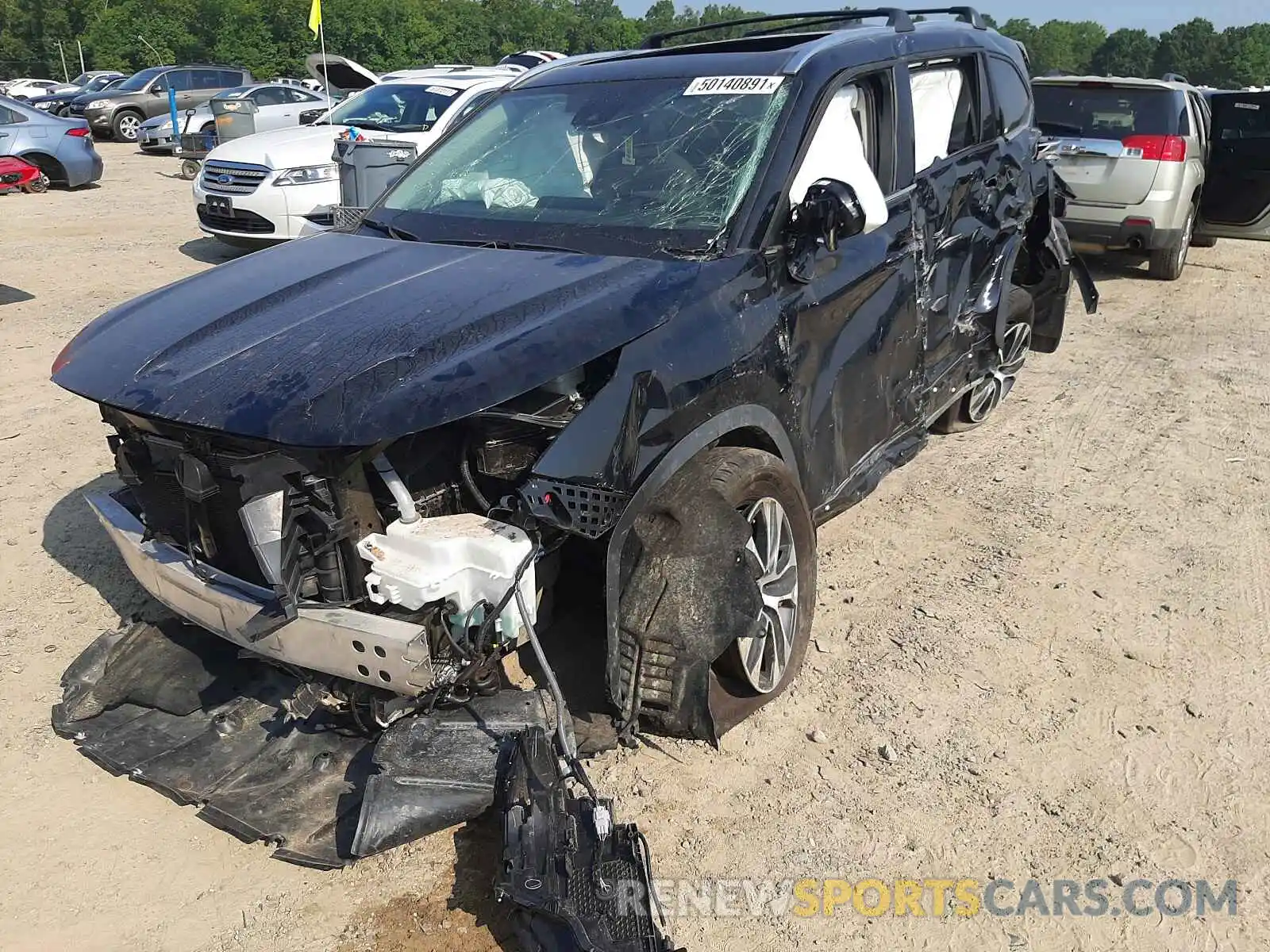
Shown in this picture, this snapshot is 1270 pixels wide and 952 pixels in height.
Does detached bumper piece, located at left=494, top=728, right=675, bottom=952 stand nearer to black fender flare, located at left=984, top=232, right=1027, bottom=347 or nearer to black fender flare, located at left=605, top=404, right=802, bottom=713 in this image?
black fender flare, located at left=605, top=404, right=802, bottom=713

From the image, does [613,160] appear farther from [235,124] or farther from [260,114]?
[260,114]

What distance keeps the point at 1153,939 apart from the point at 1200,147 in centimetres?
865

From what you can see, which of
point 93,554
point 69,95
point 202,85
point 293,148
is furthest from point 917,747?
point 69,95

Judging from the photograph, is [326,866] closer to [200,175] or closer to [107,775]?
[107,775]

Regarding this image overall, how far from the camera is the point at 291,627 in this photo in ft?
8.70

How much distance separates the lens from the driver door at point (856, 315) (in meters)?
3.42

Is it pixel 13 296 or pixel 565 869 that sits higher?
pixel 13 296

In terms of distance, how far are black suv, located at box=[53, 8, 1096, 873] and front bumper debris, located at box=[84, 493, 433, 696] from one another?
0.01m

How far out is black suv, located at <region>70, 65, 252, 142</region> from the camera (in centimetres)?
2355

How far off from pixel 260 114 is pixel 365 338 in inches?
651

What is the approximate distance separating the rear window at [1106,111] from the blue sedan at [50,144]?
13017 millimetres

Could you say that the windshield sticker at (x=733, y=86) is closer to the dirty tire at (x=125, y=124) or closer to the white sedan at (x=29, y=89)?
the dirty tire at (x=125, y=124)

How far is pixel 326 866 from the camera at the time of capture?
8.84 ft

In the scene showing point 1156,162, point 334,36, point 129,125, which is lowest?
point 1156,162
